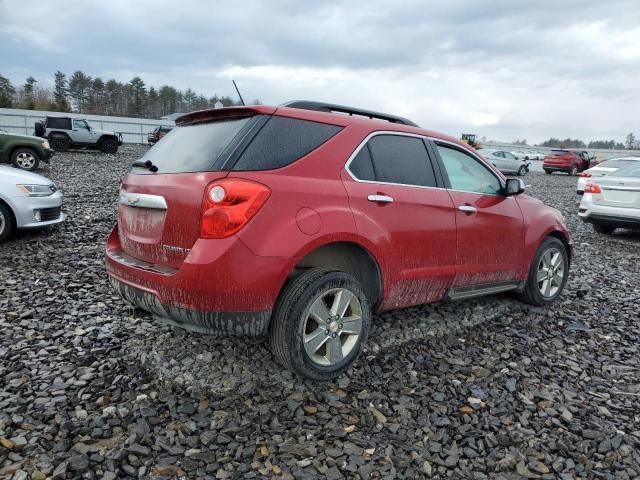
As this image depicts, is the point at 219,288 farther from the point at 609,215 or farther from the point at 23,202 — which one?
the point at 609,215

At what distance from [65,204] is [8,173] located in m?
2.98

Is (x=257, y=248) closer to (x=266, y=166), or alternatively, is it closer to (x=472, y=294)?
(x=266, y=166)

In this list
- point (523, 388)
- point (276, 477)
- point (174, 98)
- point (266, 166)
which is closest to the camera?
point (276, 477)

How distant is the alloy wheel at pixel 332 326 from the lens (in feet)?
9.35

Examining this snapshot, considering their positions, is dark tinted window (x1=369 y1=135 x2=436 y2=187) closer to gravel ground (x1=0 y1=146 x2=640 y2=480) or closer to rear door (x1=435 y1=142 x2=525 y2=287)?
rear door (x1=435 y1=142 x2=525 y2=287)

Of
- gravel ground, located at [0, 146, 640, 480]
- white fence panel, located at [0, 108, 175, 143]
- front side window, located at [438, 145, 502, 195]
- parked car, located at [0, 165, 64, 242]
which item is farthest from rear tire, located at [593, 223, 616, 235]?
white fence panel, located at [0, 108, 175, 143]

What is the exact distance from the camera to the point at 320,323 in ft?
9.45

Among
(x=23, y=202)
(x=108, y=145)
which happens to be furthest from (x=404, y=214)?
(x=108, y=145)

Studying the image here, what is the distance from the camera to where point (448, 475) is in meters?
2.29

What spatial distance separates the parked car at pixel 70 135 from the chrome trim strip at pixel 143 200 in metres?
22.7

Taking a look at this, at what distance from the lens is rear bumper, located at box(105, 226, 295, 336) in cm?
251

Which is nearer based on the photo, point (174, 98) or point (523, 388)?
point (523, 388)

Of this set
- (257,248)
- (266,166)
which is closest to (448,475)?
(257,248)

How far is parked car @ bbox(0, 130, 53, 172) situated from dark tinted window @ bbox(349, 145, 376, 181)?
46.2ft
